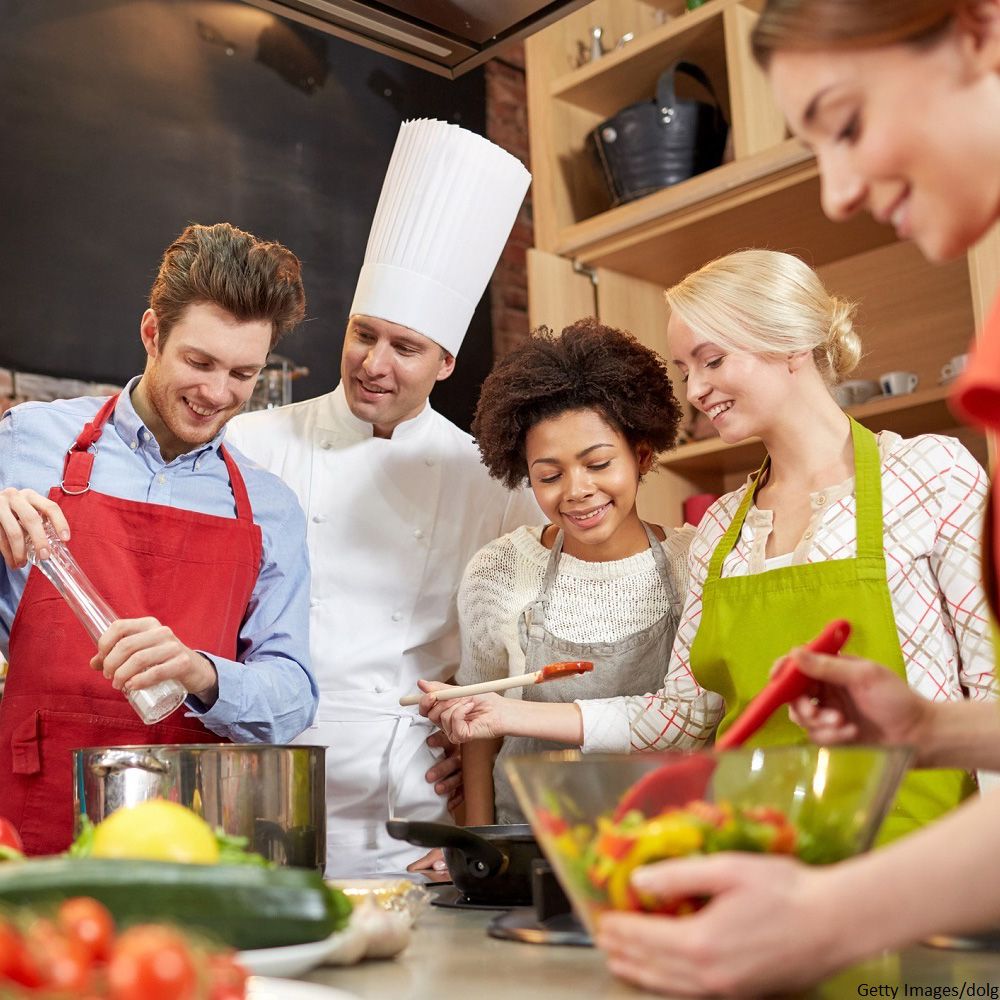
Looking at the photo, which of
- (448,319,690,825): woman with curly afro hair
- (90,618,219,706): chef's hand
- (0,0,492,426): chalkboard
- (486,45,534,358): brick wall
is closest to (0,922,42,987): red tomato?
(90,618,219,706): chef's hand

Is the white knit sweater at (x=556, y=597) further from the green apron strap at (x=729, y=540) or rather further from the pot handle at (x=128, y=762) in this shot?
the pot handle at (x=128, y=762)

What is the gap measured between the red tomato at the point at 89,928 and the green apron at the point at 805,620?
1007mm

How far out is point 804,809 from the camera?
69 cm

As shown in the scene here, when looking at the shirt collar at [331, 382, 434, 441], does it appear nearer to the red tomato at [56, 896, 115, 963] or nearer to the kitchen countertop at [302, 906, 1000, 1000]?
the kitchen countertop at [302, 906, 1000, 1000]

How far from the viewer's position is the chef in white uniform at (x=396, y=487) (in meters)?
2.11

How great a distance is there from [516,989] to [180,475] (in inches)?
49.0

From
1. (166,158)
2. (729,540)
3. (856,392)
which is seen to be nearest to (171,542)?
(729,540)

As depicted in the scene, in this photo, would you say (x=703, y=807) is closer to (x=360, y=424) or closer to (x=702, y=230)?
(x=360, y=424)

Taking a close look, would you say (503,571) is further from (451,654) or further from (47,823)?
(47,823)

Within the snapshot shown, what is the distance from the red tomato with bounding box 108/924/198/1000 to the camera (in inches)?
20.0

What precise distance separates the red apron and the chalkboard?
58.1 inches

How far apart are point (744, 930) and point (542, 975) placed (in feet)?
0.79

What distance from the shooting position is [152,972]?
0.51 m

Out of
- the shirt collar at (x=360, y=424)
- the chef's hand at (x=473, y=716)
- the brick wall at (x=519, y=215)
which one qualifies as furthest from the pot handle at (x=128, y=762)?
the brick wall at (x=519, y=215)
